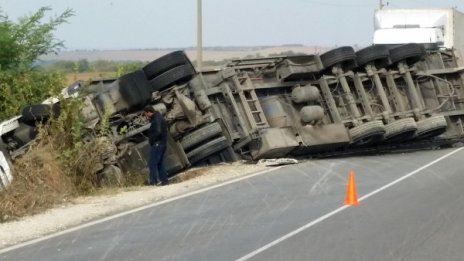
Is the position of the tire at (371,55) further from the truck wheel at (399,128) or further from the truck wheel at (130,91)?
the truck wheel at (130,91)

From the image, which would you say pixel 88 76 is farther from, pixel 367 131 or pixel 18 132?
pixel 367 131

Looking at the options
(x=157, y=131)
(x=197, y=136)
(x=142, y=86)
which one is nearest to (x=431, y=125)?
(x=197, y=136)

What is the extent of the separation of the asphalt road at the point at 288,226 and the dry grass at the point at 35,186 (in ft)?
6.02

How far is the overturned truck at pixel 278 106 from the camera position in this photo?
16875mm

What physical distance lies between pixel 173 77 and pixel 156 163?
2995 millimetres

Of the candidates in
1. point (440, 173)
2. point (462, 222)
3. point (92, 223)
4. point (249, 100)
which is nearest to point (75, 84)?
point (249, 100)

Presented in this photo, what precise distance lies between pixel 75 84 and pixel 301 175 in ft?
17.6

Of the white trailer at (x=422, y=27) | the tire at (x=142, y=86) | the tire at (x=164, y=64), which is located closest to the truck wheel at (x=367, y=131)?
the tire at (x=164, y=64)

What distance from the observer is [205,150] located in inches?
701

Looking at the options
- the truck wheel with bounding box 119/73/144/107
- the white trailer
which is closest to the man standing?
the truck wheel with bounding box 119/73/144/107

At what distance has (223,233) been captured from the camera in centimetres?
977

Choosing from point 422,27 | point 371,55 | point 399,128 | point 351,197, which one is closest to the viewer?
point 351,197

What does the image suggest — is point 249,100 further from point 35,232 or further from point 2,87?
point 35,232

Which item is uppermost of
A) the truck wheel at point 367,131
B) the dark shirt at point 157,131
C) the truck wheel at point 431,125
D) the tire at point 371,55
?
the dark shirt at point 157,131
